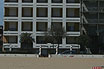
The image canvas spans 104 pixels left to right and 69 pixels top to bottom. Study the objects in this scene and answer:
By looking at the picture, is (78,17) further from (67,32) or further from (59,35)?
(59,35)

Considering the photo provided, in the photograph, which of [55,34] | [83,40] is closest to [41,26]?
[55,34]

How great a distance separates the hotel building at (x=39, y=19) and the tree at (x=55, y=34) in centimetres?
406

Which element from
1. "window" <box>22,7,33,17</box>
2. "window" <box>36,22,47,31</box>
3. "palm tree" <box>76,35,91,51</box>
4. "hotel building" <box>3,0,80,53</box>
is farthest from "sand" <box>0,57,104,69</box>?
"window" <box>22,7,33,17</box>

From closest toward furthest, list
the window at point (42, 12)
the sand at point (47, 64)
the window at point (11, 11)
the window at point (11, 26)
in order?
the sand at point (47, 64)
the window at point (42, 12)
the window at point (11, 26)
the window at point (11, 11)

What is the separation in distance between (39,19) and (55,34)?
8.17 m

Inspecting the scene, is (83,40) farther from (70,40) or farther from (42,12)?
(42,12)

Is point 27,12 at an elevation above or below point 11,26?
above

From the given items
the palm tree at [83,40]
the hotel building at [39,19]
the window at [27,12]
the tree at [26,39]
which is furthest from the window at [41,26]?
the palm tree at [83,40]

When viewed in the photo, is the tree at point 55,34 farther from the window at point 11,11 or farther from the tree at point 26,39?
the window at point 11,11

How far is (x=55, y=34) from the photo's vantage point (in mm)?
65812

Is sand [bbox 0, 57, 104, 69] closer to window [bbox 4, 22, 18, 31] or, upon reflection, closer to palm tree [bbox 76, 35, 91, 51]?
palm tree [bbox 76, 35, 91, 51]

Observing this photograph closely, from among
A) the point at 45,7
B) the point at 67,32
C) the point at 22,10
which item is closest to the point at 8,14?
the point at 22,10

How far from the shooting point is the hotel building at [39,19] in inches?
2840

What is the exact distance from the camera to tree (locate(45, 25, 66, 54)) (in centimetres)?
6606
